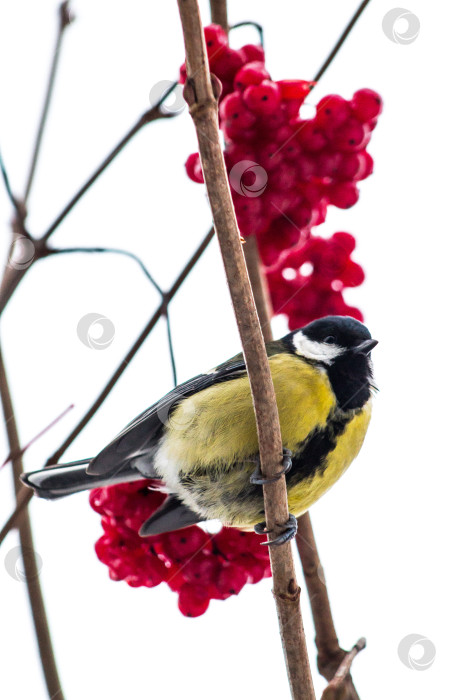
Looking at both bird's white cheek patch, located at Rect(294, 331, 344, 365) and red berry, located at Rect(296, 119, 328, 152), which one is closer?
red berry, located at Rect(296, 119, 328, 152)

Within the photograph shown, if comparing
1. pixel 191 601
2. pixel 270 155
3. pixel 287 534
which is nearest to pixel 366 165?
pixel 270 155

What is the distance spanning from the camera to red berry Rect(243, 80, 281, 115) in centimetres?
85

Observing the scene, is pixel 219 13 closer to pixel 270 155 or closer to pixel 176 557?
pixel 270 155

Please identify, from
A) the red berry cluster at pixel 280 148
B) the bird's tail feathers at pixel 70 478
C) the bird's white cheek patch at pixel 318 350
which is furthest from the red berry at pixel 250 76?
the bird's tail feathers at pixel 70 478

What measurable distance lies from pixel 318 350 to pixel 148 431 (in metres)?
0.25

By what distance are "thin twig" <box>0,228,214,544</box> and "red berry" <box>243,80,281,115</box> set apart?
0.15 metres

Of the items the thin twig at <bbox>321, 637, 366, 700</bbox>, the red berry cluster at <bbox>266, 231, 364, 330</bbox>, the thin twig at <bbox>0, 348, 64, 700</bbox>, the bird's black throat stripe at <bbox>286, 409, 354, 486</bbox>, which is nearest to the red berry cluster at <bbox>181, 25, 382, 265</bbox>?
the red berry cluster at <bbox>266, 231, 364, 330</bbox>

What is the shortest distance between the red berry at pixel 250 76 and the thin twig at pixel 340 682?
63 cm

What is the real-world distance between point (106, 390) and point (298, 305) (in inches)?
15.8

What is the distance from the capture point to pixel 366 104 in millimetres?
928

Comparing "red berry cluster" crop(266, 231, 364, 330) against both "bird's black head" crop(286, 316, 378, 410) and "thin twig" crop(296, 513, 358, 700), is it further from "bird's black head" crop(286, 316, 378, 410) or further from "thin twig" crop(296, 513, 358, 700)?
"thin twig" crop(296, 513, 358, 700)

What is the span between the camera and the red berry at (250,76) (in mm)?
872

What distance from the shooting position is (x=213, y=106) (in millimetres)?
535

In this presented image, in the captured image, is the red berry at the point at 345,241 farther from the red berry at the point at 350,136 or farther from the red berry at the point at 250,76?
the red berry at the point at 250,76
